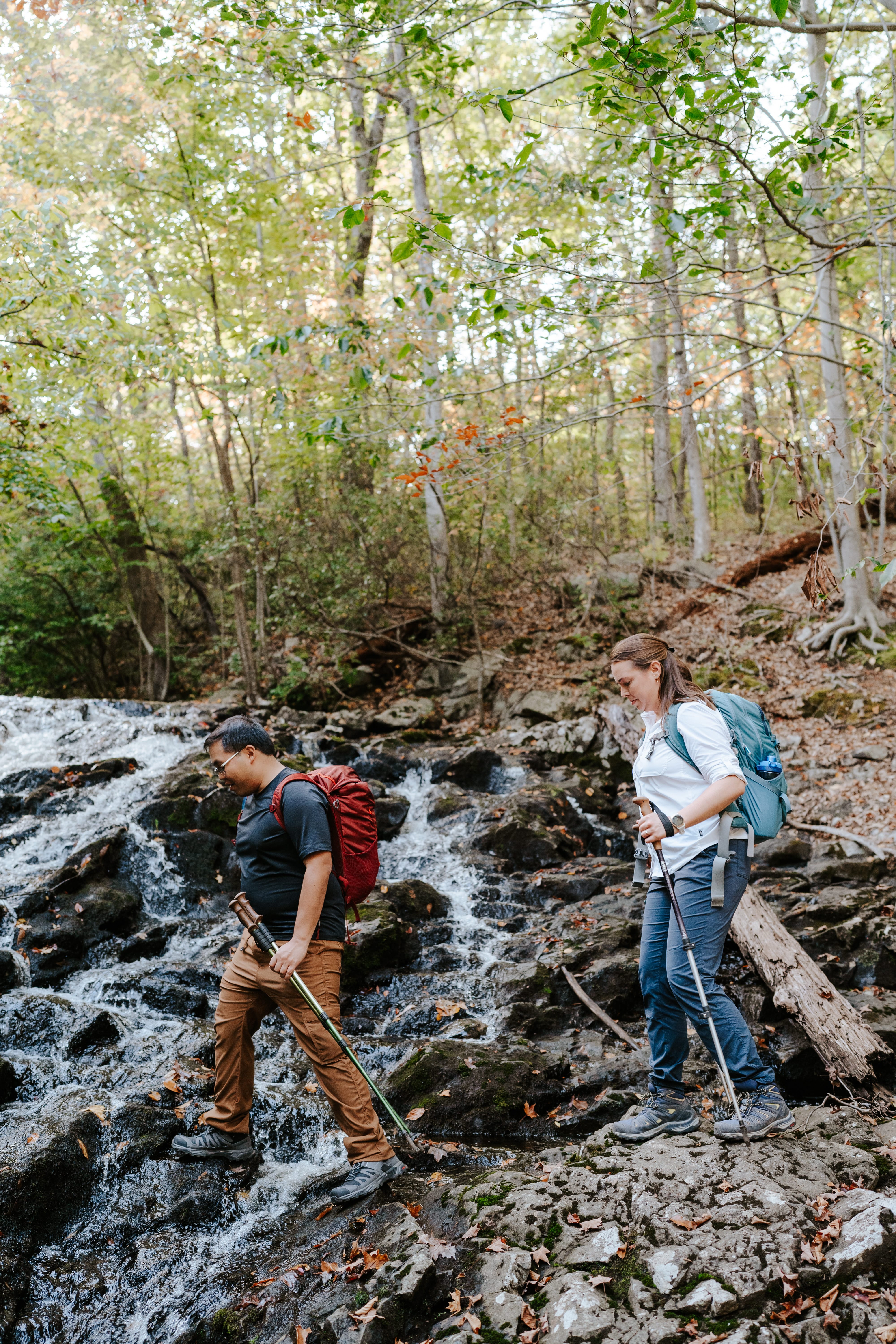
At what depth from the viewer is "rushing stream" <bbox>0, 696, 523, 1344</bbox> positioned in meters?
3.73

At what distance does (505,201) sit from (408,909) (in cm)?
1487

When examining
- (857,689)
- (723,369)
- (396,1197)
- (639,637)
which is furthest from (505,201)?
(396,1197)

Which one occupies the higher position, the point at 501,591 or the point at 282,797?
the point at 501,591

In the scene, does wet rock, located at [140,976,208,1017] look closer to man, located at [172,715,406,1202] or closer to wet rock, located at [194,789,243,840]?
man, located at [172,715,406,1202]

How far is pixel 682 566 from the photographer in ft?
52.4

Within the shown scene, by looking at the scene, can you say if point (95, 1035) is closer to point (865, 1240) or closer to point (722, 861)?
point (722, 861)

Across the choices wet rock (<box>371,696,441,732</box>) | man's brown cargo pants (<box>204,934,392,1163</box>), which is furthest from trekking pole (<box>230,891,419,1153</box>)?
wet rock (<box>371,696,441,732</box>)

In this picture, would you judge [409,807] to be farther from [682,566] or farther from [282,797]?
[682,566]

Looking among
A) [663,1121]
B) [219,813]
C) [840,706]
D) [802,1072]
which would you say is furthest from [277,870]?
[840,706]

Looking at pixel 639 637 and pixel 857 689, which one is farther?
pixel 857 689

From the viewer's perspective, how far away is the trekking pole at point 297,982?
3.72 meters

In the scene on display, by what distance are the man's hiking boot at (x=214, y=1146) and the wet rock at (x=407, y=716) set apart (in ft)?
29.9

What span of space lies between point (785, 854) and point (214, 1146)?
6288 mm

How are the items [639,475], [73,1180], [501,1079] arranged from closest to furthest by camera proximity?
[73,1180], [501,1079], [639,475]
